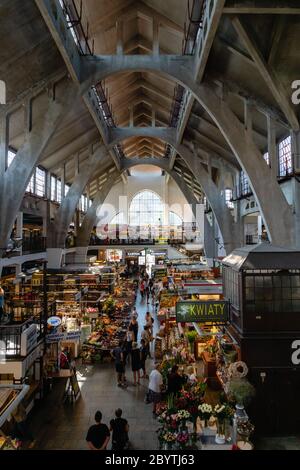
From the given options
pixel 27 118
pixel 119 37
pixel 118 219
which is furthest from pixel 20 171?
pixel 118 219

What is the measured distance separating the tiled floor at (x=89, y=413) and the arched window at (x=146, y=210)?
30.1 metres

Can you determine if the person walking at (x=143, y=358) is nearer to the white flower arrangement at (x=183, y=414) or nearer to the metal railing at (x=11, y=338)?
the metal railing at (x=11, y=338)

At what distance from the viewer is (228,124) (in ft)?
38.2

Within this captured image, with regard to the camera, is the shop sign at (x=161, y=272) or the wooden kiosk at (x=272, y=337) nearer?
the wooden kiosk at (x=272, y=337)

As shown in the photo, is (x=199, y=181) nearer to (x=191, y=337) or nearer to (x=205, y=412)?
(x=191, y=337)

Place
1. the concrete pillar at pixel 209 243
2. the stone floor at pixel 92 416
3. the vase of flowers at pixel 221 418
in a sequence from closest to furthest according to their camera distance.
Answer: the vase of flowers at pixel 221 418 < the stone floor at pixel 92 416 < the concrete pillar at pixel 209 243

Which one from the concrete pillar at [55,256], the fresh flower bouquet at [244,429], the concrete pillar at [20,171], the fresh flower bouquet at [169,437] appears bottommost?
the fresh flower bouquet at [244,429]

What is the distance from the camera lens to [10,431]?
5688mm

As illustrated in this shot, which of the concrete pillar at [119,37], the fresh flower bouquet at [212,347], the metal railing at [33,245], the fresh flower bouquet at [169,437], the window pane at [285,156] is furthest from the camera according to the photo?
the metal railing at [33,245]

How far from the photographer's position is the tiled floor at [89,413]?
6152 millimetres

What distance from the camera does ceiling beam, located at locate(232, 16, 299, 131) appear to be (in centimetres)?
906

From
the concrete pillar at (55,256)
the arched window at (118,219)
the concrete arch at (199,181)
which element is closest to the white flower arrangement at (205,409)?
the concrete arch at (199,181)

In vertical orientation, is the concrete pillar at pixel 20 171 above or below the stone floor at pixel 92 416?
above
